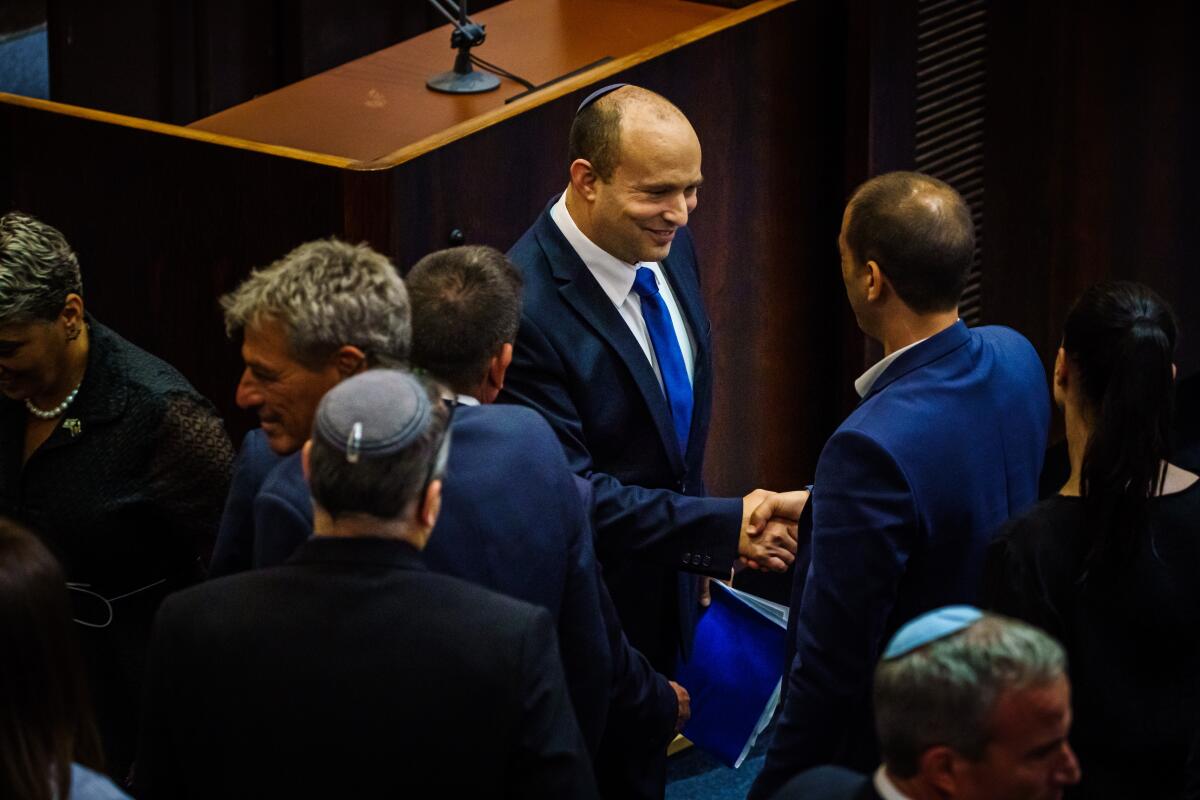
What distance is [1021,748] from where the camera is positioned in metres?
1.65

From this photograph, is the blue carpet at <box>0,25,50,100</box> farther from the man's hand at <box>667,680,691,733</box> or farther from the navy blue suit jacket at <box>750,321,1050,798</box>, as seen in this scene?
the navy blue suit jacket at <box>750,321,1050,798</box>

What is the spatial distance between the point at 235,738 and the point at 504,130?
1.57m

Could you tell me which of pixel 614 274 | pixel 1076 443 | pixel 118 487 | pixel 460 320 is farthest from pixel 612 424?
pixel 1076 443

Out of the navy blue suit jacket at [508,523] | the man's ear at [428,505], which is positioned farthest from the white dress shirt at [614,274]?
the man's ear at [428,505]

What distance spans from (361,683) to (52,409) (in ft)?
3.83

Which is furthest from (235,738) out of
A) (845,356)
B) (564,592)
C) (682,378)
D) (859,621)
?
(845,356)

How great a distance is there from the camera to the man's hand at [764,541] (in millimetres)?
2932

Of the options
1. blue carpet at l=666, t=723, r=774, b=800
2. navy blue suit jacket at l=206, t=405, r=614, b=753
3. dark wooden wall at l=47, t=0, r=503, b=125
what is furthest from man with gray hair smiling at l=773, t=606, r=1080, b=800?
dark wooden wall at l=47, t=0, r=503, b=125

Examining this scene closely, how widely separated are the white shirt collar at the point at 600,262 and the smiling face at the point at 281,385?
2.79 ft

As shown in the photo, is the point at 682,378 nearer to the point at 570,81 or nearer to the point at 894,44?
the point at 570,81

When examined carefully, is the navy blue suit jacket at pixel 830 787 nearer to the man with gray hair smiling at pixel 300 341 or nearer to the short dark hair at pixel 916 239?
the man with gray hair smiling at pixel 300 341

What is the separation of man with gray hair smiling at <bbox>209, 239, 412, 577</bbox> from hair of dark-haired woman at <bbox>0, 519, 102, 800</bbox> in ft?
1.32

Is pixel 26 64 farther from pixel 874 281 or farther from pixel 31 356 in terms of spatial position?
pixel 874 281

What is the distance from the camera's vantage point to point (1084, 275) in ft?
14.2
